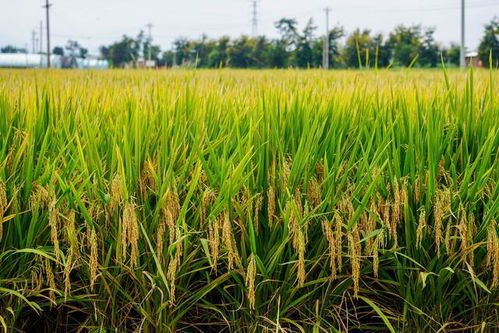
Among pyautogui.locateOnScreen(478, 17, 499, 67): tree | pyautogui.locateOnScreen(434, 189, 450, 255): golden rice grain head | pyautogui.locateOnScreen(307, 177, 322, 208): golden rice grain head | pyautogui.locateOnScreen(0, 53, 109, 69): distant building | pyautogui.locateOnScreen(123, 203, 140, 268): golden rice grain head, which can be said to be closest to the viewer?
pyautogui.locateOnScreen(123, 203, 140, 268): golden rice grain head

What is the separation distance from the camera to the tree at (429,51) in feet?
116

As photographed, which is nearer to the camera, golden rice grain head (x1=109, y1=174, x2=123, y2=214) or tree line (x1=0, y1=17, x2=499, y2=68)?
golden rice grain head (x1=109, y1=174, x2=123, y2=214)

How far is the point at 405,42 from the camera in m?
39.8

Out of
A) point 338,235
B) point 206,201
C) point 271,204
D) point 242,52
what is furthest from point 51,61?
point 338,235

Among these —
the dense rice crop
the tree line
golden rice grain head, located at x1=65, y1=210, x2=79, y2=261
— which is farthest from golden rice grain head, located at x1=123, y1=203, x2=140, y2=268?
the tree line

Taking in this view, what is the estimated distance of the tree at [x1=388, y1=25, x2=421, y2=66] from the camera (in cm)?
3625

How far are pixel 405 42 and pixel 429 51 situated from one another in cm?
376

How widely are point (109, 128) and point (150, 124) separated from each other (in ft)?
0.74

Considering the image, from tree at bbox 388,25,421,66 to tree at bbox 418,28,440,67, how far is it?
0.43 m

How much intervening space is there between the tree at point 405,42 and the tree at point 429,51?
428mm

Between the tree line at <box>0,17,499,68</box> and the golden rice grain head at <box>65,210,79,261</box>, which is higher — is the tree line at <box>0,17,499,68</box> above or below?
above

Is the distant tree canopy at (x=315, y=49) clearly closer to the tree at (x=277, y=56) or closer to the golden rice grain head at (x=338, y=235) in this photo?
the tree at (x=277, y=56)

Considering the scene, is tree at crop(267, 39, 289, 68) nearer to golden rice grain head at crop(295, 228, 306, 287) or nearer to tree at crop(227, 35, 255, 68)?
tree at crop(227, 35, 255, 68)

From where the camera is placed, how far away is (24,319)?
163 cm
